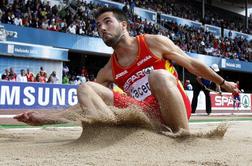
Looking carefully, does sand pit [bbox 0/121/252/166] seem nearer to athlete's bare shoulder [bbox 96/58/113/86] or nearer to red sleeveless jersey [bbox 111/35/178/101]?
red sleeveless jersey [bbox 111/35/178/101]

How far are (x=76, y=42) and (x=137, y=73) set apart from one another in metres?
16.3

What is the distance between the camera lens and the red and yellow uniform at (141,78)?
4273 mm

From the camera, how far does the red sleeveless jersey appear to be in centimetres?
437

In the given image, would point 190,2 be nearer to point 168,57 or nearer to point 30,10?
point 30,10

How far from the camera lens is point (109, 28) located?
430 centimetres

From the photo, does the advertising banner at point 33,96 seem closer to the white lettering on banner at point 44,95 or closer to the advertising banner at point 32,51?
the white lettering on banner at point 44,95

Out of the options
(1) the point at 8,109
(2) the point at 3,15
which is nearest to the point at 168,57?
(1) the point at 8,109

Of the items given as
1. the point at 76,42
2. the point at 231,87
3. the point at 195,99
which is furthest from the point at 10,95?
the point at 231,87

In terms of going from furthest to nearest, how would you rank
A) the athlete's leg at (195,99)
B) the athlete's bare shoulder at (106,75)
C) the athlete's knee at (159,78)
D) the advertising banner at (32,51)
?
the advertising banner at (32,51) < the athlete's leg at (195,99) < the athlete's bare shoulder at (106,75) < the athlete's knee at (159,78)

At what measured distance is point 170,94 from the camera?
13.0 ft

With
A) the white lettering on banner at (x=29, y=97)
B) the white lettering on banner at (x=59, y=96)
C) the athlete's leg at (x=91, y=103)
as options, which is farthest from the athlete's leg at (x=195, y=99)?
the athlete's leg at (x=91, y=103)

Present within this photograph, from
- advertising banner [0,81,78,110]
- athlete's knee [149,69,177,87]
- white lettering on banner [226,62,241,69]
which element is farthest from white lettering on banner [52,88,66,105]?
white lettering on banner [226,62,241,69]

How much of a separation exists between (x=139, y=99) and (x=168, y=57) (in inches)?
20.5

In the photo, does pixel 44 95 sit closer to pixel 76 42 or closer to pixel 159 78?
pixel 76 42
